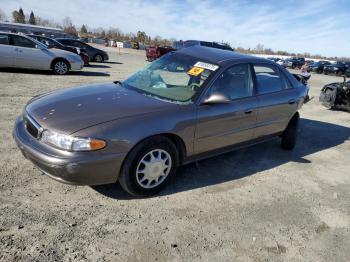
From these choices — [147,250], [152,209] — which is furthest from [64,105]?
[147,250]

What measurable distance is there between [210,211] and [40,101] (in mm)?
2390

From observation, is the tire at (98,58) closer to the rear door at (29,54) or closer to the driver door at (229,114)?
the rear door at (29,54)

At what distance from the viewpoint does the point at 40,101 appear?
4086 mm

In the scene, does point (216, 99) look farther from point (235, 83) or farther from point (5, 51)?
point (5, 51)

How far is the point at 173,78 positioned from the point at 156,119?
1114 millimetres

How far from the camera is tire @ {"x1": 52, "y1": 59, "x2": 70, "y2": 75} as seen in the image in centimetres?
1294

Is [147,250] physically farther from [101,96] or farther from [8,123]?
[8,123]

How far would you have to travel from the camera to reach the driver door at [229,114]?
13.9ft

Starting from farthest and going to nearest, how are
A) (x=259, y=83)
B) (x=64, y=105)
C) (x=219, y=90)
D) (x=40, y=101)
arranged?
(x=259, y=83) < (x=219, y=90) < (x=40, y=101) < (x=64, y=105)

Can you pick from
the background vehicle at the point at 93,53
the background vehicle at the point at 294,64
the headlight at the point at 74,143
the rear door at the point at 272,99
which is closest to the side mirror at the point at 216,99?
the rear door at the point at 272,99

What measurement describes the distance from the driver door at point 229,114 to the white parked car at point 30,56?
979 centimetres

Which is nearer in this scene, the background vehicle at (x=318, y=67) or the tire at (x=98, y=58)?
the tire at (x=98, y=58)

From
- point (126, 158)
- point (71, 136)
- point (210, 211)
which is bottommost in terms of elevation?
point (210, 211)

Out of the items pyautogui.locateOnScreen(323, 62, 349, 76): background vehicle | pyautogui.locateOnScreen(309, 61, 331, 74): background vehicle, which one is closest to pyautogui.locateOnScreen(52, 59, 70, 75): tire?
pyautogui.locateOnScreen(323, 62, 349, 76): background vehicle
